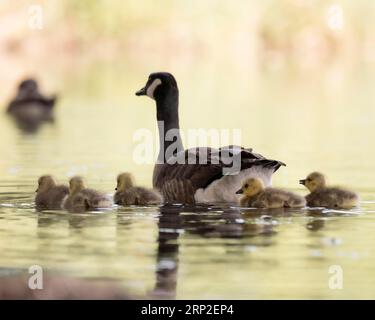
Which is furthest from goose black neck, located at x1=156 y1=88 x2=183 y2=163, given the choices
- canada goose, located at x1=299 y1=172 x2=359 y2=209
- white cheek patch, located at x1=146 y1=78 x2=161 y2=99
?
canada goose, located at x1=299 y1=172 x2=359 y2=209

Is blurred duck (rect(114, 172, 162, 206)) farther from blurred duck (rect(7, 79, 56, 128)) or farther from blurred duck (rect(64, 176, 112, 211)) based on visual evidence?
blurred duck (rect(7, 79, 56, 128))

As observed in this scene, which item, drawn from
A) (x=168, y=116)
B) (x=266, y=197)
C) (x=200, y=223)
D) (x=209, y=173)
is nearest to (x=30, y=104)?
(x=168, y=116)

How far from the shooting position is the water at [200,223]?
10.2 metres

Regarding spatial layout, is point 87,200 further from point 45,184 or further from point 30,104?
point 30,104

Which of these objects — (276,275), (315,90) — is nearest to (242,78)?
(315,90)

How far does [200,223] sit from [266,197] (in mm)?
1093

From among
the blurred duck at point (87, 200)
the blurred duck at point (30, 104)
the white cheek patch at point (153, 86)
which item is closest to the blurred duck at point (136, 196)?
the blurred duck at point (87, 200)

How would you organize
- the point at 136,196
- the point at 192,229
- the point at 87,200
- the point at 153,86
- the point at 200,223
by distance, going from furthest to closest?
1. the point at 153,86
2. the point at 136,196
3. the point at 87,200
4. the point at 200,223
5. the point at 192,229

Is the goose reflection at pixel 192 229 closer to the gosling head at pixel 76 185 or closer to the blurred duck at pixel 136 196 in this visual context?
the blurred duck at pixel 136 196

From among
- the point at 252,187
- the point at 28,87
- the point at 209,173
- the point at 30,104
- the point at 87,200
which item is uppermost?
the point at 28,87

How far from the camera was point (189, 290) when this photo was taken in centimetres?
962

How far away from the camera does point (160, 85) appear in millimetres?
16000

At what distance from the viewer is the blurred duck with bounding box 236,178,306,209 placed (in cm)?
1359

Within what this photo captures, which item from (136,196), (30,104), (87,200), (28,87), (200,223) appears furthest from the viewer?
(28,87)
